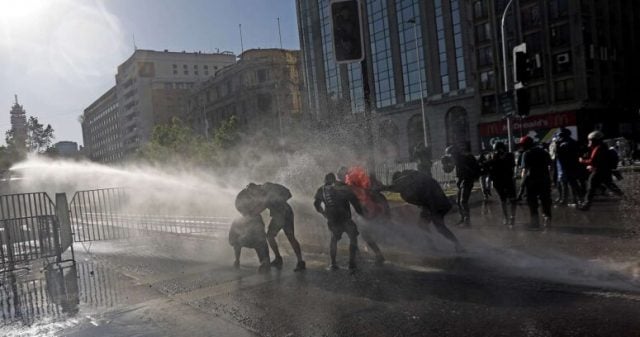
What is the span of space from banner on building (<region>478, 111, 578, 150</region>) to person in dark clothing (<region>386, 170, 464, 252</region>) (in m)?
31.5

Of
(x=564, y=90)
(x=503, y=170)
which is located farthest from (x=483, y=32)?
(x=503, y=170)

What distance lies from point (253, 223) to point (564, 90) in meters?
38.1

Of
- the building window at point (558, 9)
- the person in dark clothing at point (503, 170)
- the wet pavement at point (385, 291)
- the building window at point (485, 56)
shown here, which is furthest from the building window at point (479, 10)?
the person in dark clothing at point (503, 170)

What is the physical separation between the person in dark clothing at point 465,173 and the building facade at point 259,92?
43573 mm

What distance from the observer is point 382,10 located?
5009cm

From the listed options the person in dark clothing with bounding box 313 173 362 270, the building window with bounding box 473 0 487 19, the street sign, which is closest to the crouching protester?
the person in dark clothing with bounding box 313 173 362 270

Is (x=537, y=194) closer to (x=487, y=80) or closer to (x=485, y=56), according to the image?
(x=487, y=80)

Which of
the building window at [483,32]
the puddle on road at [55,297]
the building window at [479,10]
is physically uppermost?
the building window at [479,10]

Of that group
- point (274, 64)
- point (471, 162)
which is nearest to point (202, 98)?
point (274, 64)

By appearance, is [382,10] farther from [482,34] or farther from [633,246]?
[633,246]

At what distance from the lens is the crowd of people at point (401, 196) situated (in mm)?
7555

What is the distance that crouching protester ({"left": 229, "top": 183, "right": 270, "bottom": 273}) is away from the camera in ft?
26.3

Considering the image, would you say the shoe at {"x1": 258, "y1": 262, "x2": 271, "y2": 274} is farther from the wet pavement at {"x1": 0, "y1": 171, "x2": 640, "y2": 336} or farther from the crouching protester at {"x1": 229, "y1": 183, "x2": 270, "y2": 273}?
the wet pavement at {"x1": 0, "y1": 171, "x2": 640, "y2": 336}

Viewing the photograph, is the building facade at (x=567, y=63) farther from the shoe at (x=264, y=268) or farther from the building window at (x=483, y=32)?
the shoe at (x=264, y=268)
